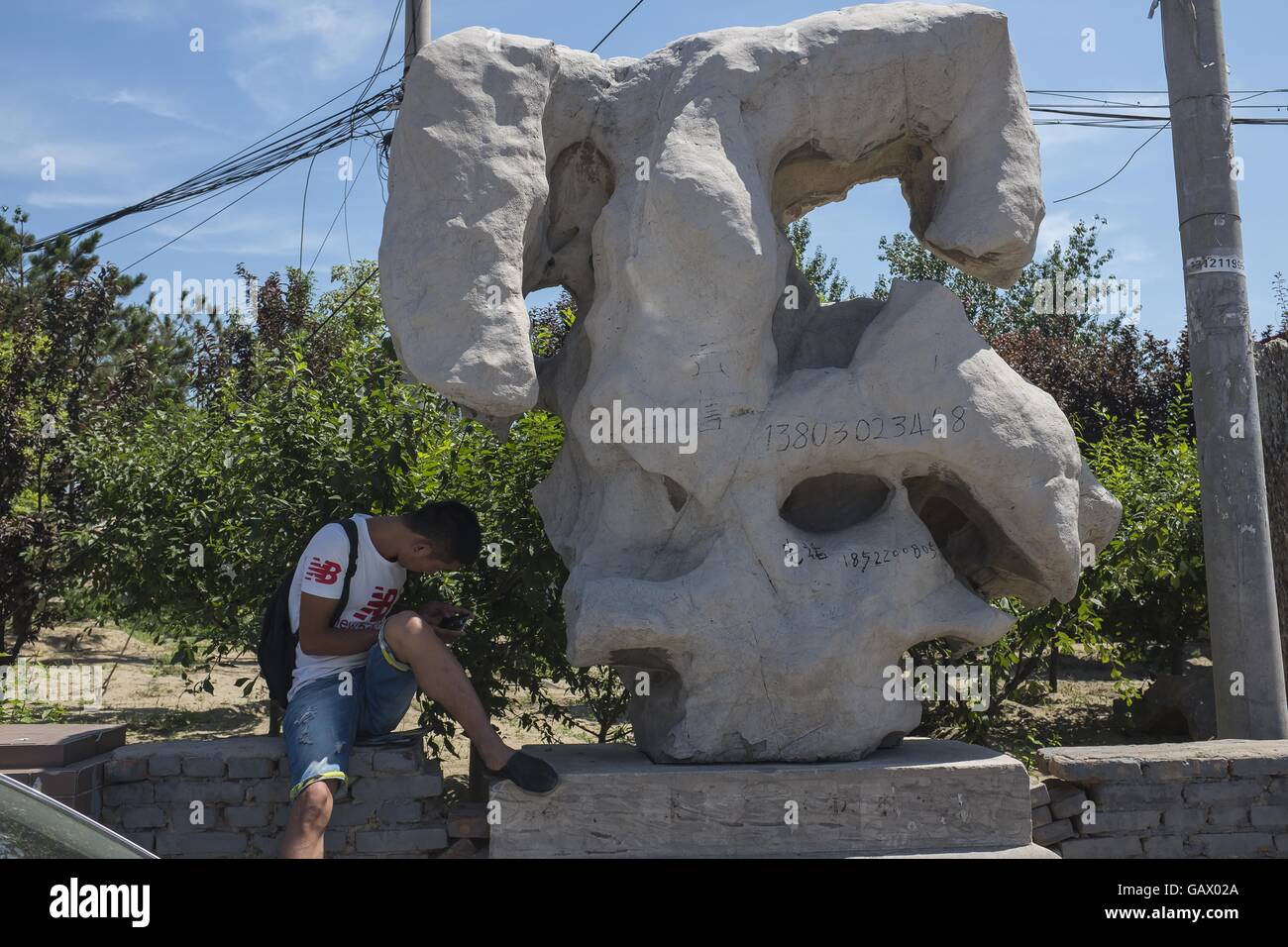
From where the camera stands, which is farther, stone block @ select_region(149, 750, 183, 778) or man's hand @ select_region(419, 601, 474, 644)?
man's hand @ select_region(419, 601, 474, 644)

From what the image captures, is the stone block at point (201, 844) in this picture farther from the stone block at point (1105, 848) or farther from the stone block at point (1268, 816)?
the stone block at point (1268, 816)

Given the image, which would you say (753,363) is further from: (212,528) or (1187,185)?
(212,528)

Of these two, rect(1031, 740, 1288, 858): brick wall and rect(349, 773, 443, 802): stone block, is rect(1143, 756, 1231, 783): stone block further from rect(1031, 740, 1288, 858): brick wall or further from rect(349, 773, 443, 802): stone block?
rect(349, 773, 443, 802): stone block

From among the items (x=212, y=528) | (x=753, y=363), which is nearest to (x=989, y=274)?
(x=753, y=363)

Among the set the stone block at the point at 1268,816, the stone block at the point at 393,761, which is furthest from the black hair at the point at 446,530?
the stone block at the point at 1268,816

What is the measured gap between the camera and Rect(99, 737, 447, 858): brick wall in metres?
4.30

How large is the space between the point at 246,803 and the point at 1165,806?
3.85 meters

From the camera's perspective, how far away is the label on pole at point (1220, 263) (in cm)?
586

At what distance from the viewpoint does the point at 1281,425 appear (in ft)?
21.4

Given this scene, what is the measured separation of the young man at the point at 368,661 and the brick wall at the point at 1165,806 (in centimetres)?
242

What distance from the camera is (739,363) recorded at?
4.40m

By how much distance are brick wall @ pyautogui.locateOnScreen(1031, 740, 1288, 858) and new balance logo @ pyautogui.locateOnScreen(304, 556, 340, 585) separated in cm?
310

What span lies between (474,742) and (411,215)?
195cm

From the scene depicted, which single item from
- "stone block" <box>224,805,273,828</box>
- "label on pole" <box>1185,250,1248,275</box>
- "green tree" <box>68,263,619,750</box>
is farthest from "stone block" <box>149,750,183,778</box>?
"label on pole" <box>1185,250,1248,275</box>
